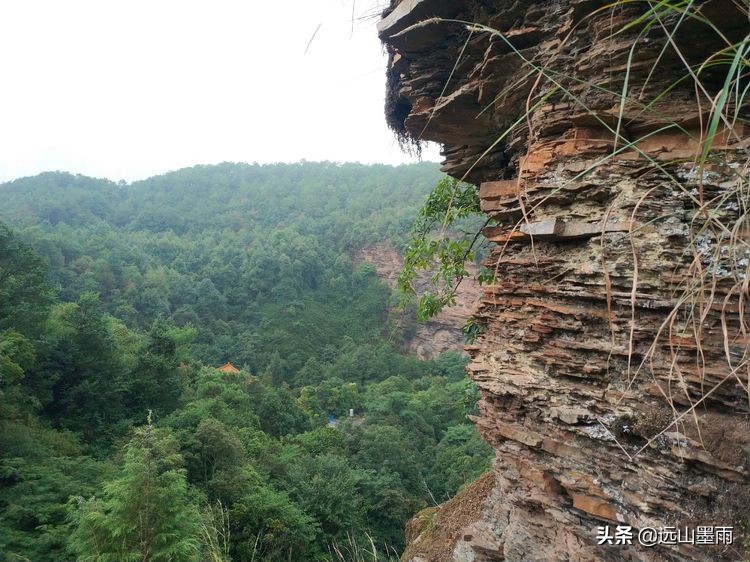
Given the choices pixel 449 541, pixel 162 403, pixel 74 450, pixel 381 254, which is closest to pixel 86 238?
pixel 381 254

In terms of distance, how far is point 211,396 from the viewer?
19766 mm

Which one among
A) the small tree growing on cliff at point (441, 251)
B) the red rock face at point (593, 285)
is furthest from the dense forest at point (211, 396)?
the small tree growing on cliff at point (441, 251)

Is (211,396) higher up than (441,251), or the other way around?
(441,251)

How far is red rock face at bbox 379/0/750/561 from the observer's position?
2111 millimetres

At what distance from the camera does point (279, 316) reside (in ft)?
141

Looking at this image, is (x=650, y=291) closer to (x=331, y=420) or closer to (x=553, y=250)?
(x=553, y=250)

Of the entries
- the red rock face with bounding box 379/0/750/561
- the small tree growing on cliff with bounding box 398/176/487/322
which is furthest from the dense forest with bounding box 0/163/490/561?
the small tree growing on cliff with bounding box 398/176/487/322

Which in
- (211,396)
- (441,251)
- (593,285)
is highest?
(441,251)

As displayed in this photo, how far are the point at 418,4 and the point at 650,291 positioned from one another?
2.27 meters

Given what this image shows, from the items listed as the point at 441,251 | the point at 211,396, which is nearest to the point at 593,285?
the point at 441,251

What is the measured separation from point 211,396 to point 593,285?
64.2ft

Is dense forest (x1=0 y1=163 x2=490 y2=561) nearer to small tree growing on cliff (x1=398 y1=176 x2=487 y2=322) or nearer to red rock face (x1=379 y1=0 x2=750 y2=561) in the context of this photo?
red rock face (x1=379 y1=0 x2=750 y2=561)

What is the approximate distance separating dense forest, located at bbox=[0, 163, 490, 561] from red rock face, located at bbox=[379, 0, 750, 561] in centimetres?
118

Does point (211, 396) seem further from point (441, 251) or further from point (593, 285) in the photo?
point (593, 285)
